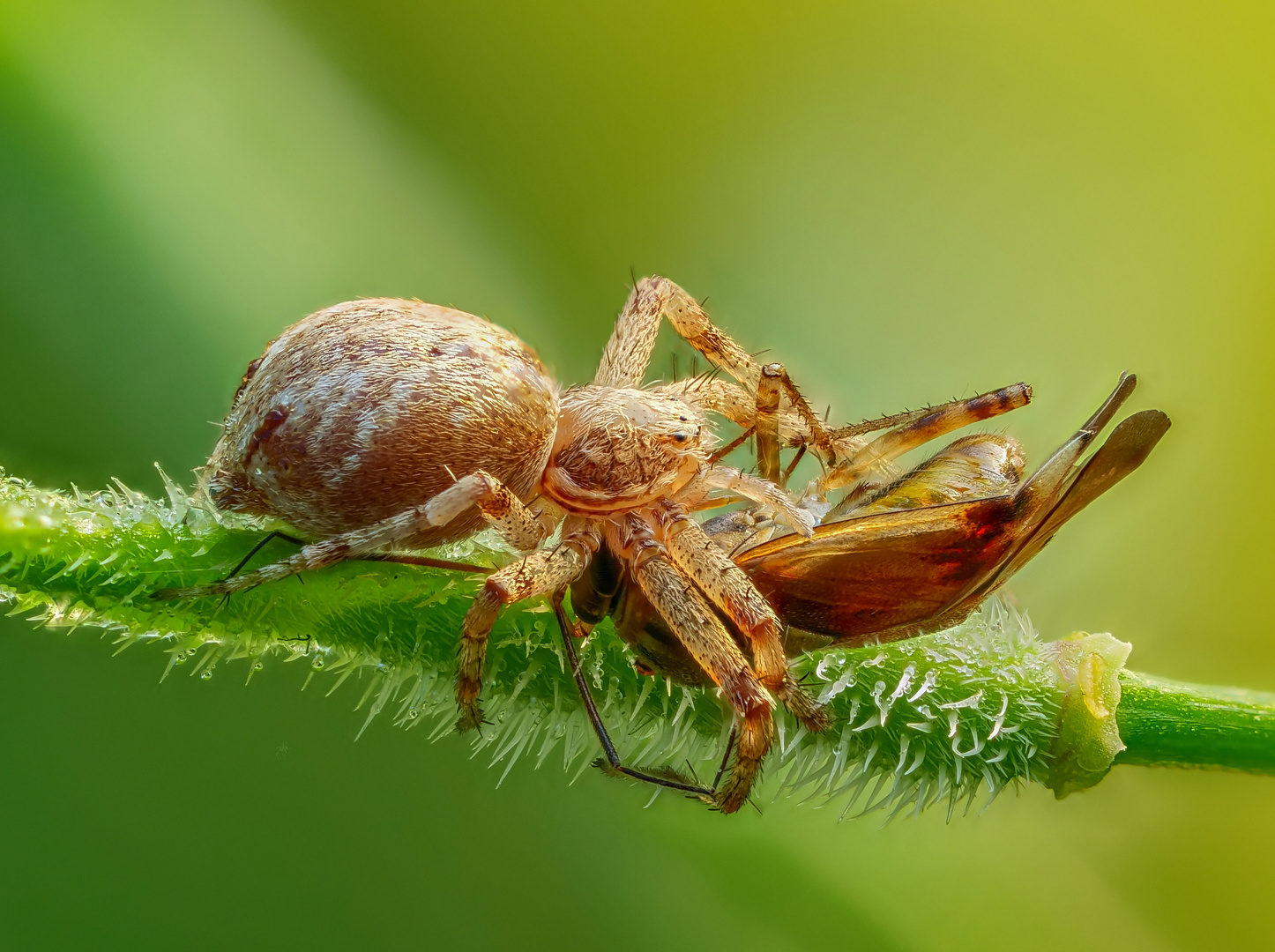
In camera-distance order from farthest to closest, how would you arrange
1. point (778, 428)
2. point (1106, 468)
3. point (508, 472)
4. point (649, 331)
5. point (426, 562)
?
point (649, 331) → point (778, 428) → point (508, 472) → point (426, 562) → point (1106, 468)

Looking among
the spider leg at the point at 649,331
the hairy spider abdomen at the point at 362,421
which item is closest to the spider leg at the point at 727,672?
the hairy spider abdomen at the point at 362,421

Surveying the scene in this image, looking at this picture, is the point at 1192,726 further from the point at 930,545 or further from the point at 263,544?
the point at 263,544

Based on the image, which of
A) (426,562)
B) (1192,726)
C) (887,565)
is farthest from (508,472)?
(1192,726)

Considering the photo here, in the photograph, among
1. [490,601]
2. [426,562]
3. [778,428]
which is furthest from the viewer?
[778,428]

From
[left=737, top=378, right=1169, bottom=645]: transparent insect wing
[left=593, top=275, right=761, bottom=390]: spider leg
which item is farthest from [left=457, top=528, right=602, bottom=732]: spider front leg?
[left=593, top=275, right=761, bottom=390]: spider leg

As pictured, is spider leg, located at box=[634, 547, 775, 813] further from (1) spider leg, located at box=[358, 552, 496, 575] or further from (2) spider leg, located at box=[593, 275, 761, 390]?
(2) spider leg, located at box=[593, 275, 761, 390]
